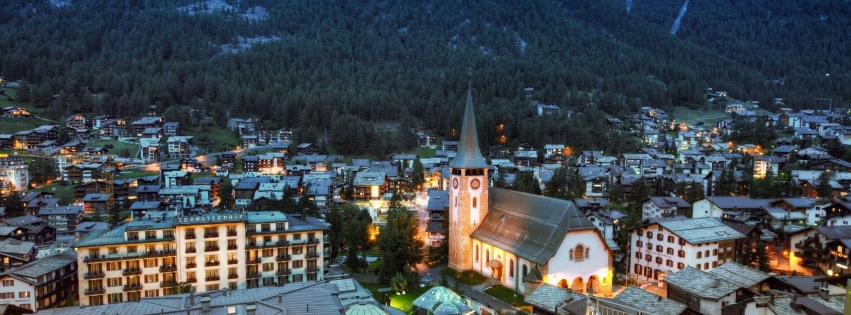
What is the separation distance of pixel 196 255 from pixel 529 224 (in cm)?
2698

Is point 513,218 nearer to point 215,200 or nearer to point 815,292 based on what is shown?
point 815,292

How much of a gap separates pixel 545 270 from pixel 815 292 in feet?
55.0

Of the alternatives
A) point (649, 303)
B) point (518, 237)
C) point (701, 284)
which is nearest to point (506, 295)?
point (518, 237)

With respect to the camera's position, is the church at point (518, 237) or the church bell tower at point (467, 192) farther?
the church bell tower at point (467, 192)

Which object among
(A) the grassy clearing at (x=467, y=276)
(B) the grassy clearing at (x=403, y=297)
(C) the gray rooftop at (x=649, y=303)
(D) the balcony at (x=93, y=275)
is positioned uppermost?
(C) the gray rooftop at (x=649, y=303)

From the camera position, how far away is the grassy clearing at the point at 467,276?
47.9 metres

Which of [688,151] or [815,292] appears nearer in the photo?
[815,292]

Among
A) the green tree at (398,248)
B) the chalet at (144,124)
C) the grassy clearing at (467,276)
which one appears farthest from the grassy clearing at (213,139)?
the grassy clearing at (467,276)

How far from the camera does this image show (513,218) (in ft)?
157

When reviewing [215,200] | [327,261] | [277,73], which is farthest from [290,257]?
[277,73]

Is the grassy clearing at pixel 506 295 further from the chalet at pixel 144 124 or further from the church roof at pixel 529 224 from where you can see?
the chalet at pixel 144 124

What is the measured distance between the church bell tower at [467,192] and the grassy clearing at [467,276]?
855mm

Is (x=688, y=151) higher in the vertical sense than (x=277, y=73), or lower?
lower

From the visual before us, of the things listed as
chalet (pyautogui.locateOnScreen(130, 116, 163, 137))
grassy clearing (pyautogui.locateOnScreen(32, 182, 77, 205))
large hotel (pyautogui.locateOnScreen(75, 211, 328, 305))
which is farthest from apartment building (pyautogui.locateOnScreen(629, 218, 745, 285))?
chalet (pyautogui.locateOnScreen(130, 116, 163, 137))
